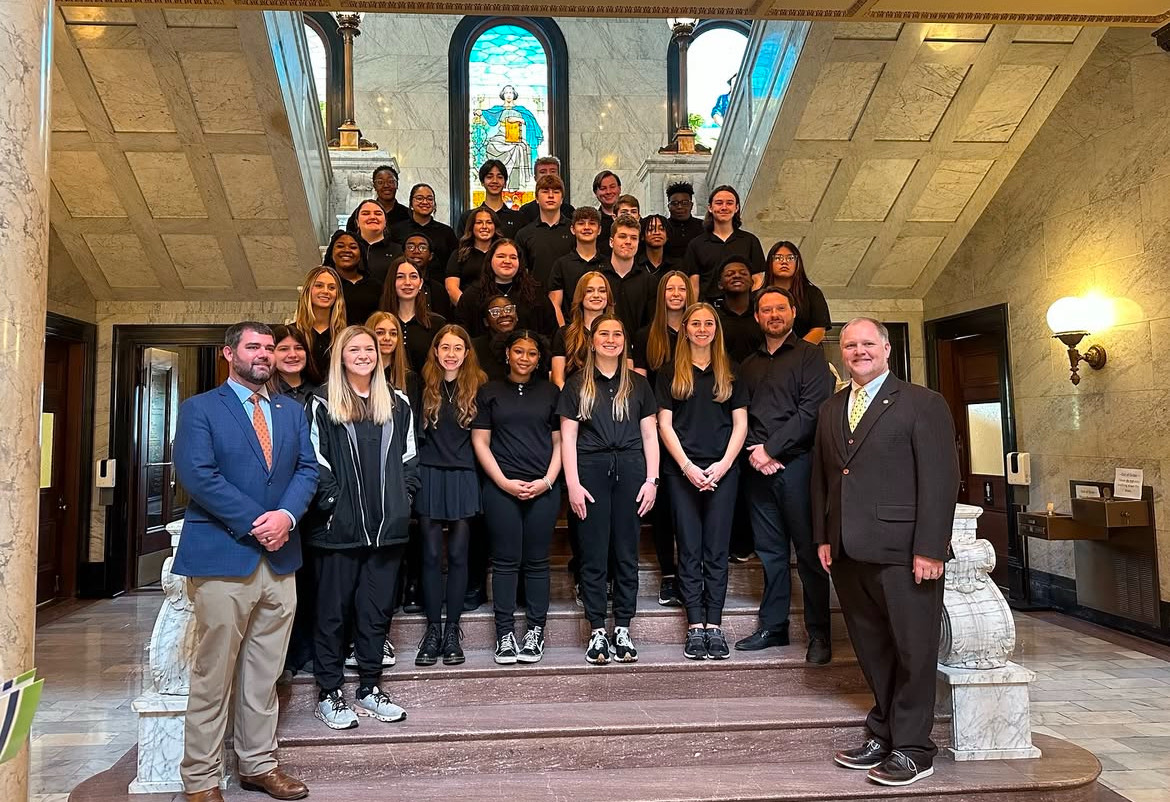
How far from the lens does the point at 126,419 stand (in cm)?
824

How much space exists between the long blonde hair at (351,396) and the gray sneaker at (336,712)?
45.0 inches

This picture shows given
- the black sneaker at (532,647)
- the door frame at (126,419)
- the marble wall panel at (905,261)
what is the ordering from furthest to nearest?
the door frame at (126,419)
the marble wall panel at (905,261)
the black sneaker at (532,647)

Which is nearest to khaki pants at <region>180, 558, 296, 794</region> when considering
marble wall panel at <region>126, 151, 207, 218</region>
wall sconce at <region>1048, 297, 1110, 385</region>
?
marble wall panel at <region>126, 151, 207, 218</region>

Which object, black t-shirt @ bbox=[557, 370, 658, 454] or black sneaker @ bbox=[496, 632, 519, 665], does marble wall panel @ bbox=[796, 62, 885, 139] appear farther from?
black sneaker @ bbox=[496, 632, 519, 665]

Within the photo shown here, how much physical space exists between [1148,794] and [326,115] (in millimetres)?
10671

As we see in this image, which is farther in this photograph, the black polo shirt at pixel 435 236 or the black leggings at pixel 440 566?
the black polo shirt at pixel 435 236

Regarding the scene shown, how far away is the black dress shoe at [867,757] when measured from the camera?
10.7 ft

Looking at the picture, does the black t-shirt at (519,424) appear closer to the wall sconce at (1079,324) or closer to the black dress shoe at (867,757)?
the black dress shoe at (867,757)

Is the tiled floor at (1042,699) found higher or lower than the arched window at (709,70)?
lower

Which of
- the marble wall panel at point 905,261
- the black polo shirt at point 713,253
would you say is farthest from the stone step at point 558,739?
the marble wall panel at point 905,261

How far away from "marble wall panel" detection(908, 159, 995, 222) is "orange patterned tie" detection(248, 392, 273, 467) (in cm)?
624

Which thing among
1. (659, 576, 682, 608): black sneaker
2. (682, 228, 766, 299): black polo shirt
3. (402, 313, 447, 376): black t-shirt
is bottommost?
(659, 576, 682, 608): black sneaker

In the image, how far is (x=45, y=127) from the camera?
2.44 metres

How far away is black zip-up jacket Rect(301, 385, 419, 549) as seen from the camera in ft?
10.9
